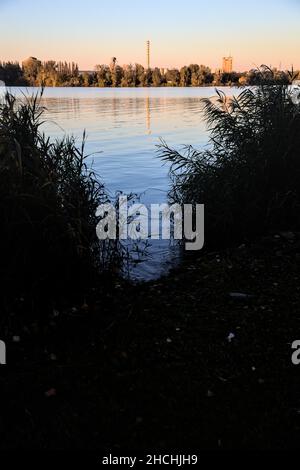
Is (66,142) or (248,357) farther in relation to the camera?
(66,142)

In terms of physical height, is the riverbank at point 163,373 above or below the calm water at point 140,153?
below

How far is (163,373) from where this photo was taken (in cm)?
453

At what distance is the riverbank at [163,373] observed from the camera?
372 centimetres

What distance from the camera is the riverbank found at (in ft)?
12.2

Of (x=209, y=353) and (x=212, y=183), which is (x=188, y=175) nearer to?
(x=212, y=183)

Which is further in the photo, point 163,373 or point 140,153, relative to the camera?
point 140,153

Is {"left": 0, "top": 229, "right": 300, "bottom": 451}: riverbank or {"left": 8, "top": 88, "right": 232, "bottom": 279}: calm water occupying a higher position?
{"left": 8, "top": 88, "right": 232, "bottom": 279}: calm water

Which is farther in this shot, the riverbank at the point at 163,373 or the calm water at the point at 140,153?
the calm water at the point at 140,153

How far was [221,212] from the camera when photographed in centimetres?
959

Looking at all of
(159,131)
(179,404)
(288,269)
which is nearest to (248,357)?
(179,404)

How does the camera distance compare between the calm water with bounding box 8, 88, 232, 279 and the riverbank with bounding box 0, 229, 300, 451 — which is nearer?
the riverbank with bounding box 0, 229, 300, 451

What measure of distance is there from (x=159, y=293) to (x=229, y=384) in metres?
2.49

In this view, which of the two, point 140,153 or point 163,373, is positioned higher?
point 140,153
